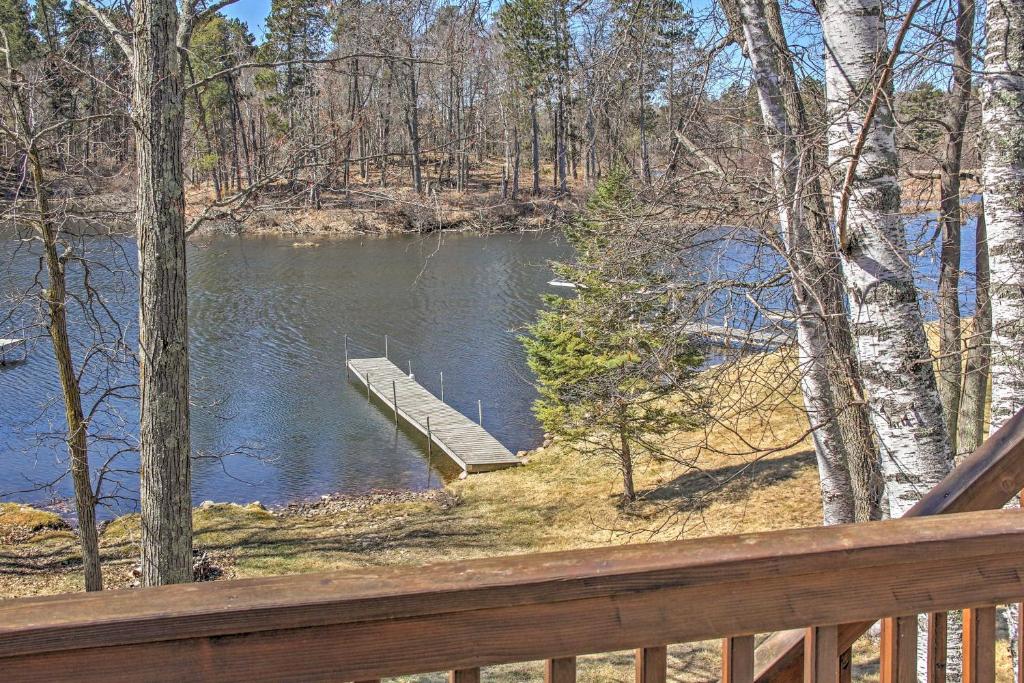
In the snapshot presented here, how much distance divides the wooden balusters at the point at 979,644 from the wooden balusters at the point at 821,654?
0.25 metres

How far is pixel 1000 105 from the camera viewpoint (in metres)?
4.36

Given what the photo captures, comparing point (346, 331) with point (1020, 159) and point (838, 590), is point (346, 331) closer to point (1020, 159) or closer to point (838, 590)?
point (1020, 159)

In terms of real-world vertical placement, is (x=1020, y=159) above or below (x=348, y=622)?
above

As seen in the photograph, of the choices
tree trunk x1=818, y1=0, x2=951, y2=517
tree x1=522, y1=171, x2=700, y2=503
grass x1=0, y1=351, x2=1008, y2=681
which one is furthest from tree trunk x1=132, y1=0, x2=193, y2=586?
grass x1=0, y1=351, x2=1008, y2=681

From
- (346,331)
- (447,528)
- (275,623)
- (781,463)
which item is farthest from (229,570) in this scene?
(346,331)

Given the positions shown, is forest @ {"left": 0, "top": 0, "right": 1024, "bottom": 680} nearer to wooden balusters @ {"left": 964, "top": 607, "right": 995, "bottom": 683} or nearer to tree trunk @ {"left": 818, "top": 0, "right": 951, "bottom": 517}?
tree trunk @ {"left": 818, "top": 0, "right": 951, "bottom": 517}

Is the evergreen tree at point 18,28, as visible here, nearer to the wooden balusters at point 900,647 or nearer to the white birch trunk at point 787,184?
the white birch trunk at point 787,184

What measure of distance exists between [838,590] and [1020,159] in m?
3.69

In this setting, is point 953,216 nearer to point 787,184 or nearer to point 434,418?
point 787,184

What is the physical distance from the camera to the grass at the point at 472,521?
1230cm

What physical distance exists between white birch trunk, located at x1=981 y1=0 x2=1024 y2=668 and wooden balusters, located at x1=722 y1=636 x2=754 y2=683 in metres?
3.29

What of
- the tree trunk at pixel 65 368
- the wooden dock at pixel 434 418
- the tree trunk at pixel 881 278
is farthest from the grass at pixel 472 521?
the tree trunk at pixel 881 278

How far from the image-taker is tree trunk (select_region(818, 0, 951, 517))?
11.9 feet

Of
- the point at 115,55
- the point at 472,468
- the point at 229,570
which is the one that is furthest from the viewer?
the point at 472,468
